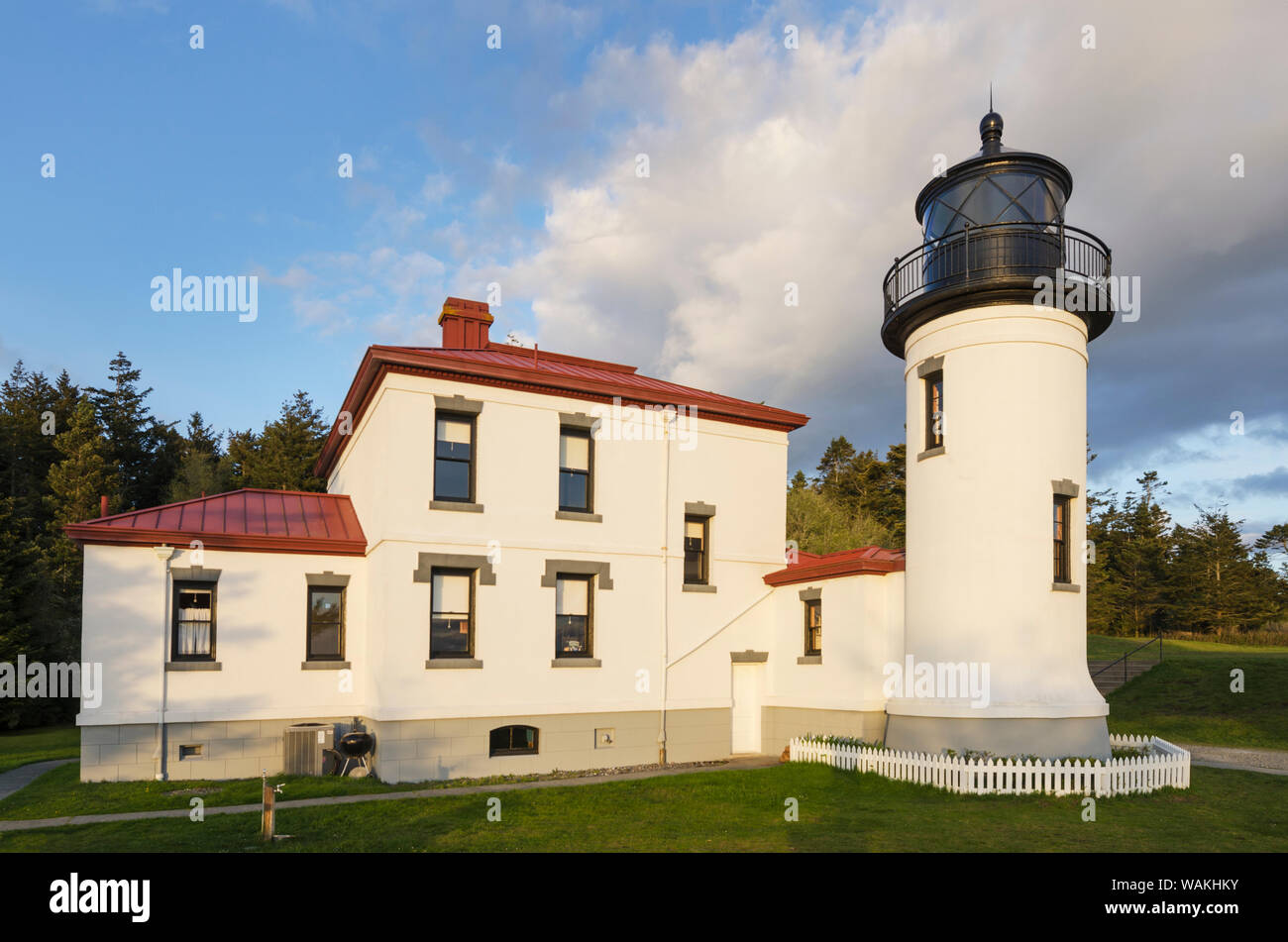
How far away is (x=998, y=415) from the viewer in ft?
48.5

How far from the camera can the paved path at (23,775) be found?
50.1 feet

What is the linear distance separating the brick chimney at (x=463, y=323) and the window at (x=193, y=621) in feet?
25.6

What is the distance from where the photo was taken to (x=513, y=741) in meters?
16.3

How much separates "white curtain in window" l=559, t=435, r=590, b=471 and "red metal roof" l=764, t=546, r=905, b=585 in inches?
205

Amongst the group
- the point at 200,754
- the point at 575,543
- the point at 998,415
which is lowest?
the point at 200,754

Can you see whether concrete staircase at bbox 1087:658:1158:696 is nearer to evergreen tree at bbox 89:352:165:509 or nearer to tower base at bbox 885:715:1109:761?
tower base at bbox 885:715:1109:761

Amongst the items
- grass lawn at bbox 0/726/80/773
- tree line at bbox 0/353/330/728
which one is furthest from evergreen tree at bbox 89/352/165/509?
grass lawn at bbox 0/726/80/773

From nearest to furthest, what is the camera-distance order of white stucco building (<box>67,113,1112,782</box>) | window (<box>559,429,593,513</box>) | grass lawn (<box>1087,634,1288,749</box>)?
white stucco building (<box>67,113,1112,782</box>)
window (<box>559,429,593,513</box>)
grass lawn (<box>1087,634,1288,749</box>)

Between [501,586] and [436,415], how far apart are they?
3536mm

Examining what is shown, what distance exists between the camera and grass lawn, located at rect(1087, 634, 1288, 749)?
882 inches

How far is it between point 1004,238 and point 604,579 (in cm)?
994
